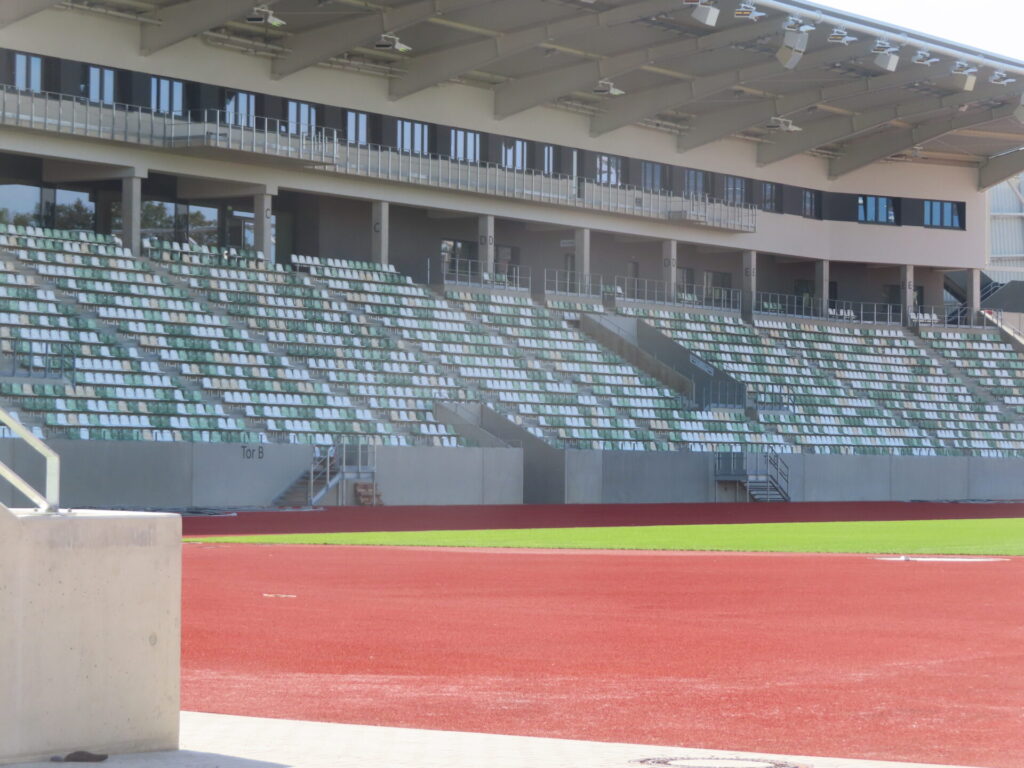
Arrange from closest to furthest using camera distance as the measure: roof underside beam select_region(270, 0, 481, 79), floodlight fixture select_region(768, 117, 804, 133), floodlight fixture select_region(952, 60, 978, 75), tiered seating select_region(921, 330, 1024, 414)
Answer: roof underside beam select_region(270, 0, 481, 79), floodlight fixture select_region(952, 60, 978, 75), floodlight fixture select_region(768, 117, 804, 133), tiered seating select_region(921, 330, 1024, 414)

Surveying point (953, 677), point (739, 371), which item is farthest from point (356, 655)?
point (739, 371)

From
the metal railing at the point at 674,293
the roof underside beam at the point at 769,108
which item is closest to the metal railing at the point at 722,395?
the metal railing at the point at 674,293

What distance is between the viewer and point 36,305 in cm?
3444

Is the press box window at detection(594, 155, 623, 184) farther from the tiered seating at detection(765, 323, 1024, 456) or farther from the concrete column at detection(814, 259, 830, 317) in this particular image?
the concrete column at detection(814, 259, 830, 317)

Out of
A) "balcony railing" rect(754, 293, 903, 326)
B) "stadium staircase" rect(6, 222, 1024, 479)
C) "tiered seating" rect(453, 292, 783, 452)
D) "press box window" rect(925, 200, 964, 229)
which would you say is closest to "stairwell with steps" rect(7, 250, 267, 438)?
"stadium staircase" rect(6, 222, 1024, 479)

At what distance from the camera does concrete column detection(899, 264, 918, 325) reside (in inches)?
2399

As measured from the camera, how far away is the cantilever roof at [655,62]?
40.4 metres

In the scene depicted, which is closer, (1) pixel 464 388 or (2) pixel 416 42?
(1) pixel 464 388

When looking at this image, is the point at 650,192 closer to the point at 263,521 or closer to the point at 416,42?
the point at 416,42

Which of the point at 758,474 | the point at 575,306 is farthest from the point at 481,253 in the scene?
the point at 758,474

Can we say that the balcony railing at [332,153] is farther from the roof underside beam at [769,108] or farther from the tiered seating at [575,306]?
the tiered seating at [575,306]

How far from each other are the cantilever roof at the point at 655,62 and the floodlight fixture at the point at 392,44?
268 mm

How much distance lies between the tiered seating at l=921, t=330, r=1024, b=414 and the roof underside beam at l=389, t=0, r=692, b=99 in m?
22.5

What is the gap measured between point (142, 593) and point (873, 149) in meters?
54.6
